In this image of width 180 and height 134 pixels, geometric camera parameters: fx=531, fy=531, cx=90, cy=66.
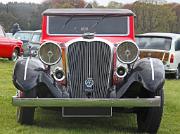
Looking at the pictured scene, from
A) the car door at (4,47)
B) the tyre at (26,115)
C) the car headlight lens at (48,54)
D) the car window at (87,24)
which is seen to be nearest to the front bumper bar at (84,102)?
the tyre at (26,115)

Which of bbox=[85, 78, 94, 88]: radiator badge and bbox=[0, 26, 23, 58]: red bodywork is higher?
bbox=[85, 78, 94, 88]: radiator badge

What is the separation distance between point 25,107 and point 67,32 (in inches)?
75.1

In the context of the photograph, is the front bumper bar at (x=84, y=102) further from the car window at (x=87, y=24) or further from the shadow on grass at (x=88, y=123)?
the car window at (x=87, y=24)

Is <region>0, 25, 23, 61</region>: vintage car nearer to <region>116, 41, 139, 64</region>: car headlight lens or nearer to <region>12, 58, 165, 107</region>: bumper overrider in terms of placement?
<region>12, 58, 165, 107</region>: bumper overrider

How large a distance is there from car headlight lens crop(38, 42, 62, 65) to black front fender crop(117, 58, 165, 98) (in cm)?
109

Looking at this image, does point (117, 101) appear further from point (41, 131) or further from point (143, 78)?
point (41, 131)

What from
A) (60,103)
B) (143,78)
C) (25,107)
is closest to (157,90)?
(143,78)

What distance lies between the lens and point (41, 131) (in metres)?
7.99

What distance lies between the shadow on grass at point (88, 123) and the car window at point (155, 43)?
8454 millimetres

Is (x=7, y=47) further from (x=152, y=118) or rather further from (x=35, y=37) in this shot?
(x=152, y=118)

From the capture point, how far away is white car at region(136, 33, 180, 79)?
1800cm

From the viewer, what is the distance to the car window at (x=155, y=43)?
1814 cm

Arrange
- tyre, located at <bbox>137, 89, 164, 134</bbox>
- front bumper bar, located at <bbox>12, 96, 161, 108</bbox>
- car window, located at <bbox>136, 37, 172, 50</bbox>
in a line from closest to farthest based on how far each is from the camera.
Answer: front bumper bar, located at <bbox>12, 96, 161, 108</bbox>, tyre, located at <bbox>137, 89, 164, 134</bbox>, car window, located at <bbox>136, 37, 172, 50</bbox>

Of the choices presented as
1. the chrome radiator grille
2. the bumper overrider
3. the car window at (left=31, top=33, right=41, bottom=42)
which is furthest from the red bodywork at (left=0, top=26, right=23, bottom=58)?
the chrome radiator grille
